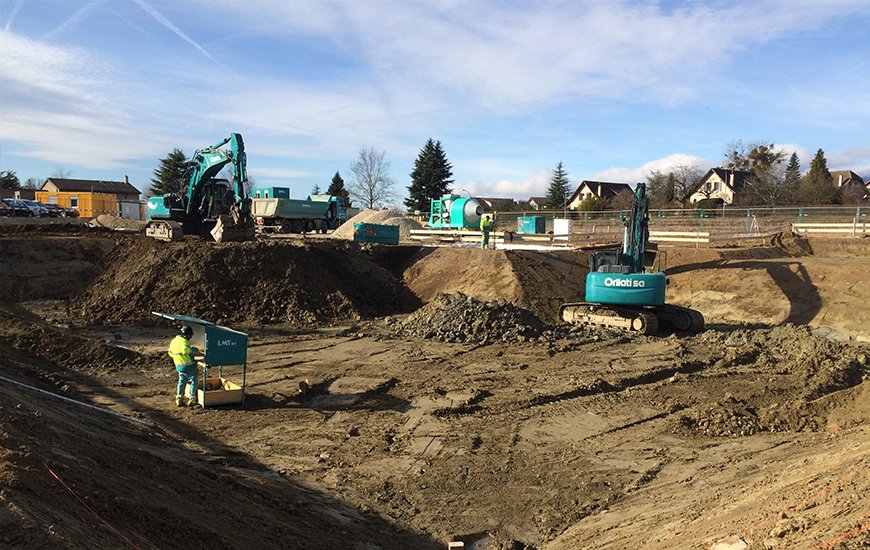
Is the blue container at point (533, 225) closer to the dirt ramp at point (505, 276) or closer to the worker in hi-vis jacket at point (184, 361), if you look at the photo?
the dirt ramp at point (505, 276)

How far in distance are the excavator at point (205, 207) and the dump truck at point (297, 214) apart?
11.0 m

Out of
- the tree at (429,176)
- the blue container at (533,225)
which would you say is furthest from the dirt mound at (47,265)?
the tree at (429,176)

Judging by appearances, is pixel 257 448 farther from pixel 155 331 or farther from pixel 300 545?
pixel 155 331

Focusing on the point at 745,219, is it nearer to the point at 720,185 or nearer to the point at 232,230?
the point at 232,230

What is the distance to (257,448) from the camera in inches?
346

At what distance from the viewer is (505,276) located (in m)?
22.1

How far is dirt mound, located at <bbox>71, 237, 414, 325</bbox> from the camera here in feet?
60.3

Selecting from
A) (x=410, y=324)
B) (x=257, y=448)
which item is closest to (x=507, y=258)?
(x=410, y=324)

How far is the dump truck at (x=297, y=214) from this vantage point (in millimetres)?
35875

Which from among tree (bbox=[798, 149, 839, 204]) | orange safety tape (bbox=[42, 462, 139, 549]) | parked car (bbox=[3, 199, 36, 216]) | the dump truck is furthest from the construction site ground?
tree (bbox=[798, 149, 839, 204])

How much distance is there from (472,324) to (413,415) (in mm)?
6158

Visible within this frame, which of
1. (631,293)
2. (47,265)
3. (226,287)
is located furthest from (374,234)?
(631,293)

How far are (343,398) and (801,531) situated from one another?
26.7 ft

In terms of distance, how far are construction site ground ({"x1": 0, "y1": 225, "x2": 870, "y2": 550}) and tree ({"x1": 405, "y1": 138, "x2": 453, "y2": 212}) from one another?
147 ft
